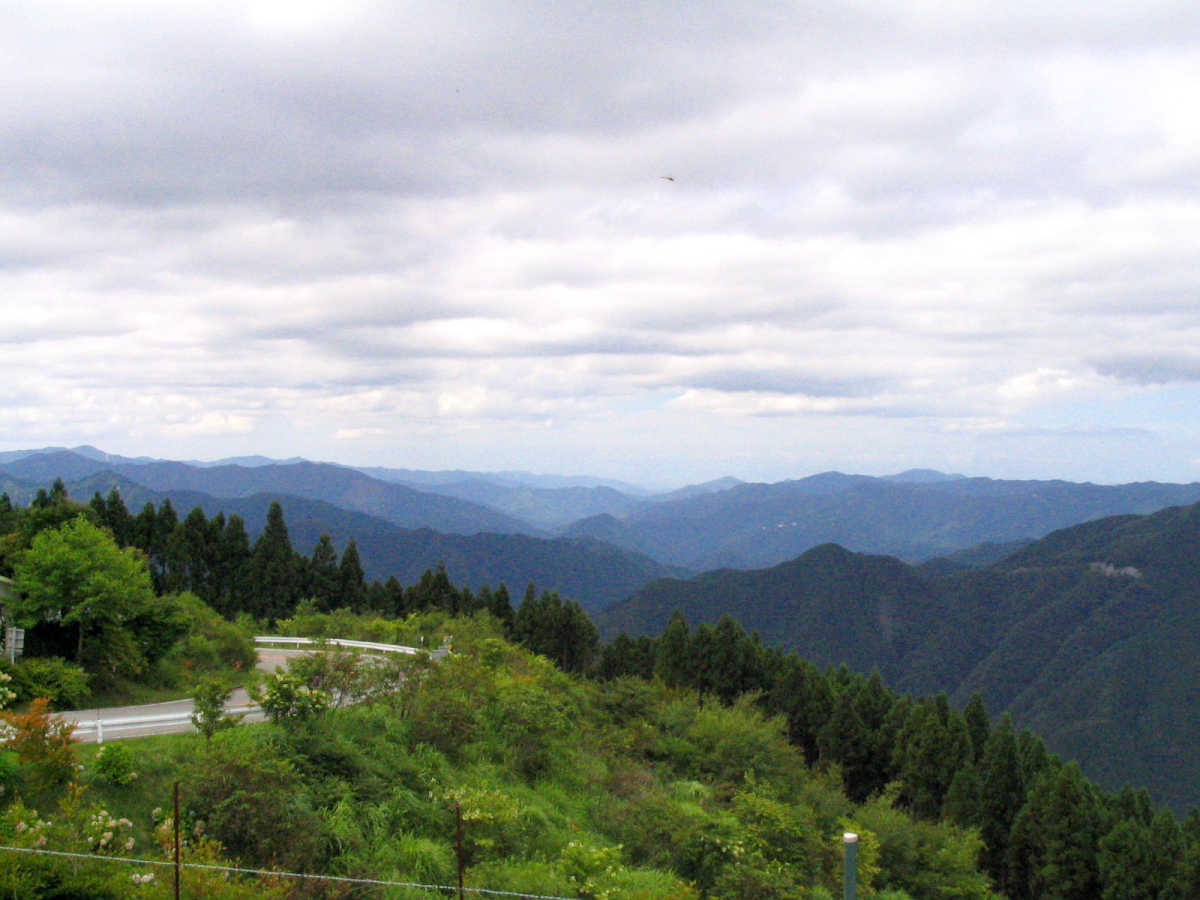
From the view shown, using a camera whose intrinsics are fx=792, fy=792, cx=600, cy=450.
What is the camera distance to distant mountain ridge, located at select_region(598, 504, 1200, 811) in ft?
268

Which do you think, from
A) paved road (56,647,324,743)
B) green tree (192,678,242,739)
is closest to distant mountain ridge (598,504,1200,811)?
paved road (56,647,324,743)

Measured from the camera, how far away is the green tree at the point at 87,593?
56.7 ft

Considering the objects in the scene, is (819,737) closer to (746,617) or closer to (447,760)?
(447,760)

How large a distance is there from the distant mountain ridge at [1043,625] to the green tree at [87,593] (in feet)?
260

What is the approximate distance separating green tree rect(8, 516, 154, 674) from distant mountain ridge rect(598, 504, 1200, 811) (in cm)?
7934

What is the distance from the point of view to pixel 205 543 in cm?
4597

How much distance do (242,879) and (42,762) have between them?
3.62 m

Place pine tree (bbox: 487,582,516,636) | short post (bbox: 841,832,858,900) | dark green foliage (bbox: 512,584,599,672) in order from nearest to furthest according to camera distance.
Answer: short post (bbox: 841,832,858,900) < dark green foliage (bbox: 512,584,599,672) < pine tree (bbox: 487,582,516,636)

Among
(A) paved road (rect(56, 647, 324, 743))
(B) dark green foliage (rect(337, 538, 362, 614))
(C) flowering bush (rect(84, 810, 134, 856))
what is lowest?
(B) dark green foliage (rect(337, 538, 362, 614))

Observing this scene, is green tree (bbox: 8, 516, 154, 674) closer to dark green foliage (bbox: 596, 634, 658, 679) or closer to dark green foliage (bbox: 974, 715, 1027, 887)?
dark green foliage (bbox: 974, 715, 1027, 887)

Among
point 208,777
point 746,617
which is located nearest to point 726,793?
point 208,777

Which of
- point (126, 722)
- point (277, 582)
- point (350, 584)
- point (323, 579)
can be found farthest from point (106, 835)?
point (350, 584)

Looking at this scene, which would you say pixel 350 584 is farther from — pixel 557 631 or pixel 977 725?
pixel 977 725

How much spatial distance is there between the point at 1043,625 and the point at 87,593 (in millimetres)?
125593
